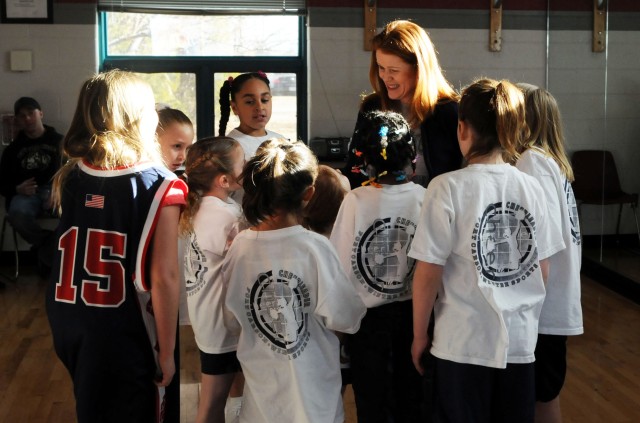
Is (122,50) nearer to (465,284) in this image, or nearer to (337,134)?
(337,134)

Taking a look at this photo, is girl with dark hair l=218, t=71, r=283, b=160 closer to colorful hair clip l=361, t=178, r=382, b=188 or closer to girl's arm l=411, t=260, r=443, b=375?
colorful hair clip l=361, t=178, r=382, b=188

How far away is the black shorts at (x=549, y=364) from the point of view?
2500mm

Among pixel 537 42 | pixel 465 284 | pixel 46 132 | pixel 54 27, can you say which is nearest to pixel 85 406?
pixel 465 284

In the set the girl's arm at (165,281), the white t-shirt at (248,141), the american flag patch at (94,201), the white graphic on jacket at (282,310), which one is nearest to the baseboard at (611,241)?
the white t-shirt at (248,141)

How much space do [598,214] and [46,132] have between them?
3.81 metres

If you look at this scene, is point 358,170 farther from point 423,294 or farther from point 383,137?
point 423,294

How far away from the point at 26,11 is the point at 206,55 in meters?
1.31

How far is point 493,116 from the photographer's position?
217cm

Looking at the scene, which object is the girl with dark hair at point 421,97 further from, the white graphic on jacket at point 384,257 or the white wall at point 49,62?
the white wall at point 49,62

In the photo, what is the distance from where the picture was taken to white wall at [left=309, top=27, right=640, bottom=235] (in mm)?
5996

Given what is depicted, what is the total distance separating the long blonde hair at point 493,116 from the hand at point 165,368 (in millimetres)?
882

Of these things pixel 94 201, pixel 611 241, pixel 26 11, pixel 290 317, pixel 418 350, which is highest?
pixel 26 11

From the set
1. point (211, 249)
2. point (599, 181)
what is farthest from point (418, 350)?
point (599, 181)

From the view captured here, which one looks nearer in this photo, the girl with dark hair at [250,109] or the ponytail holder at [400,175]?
the ponytail holder at [400,175]
